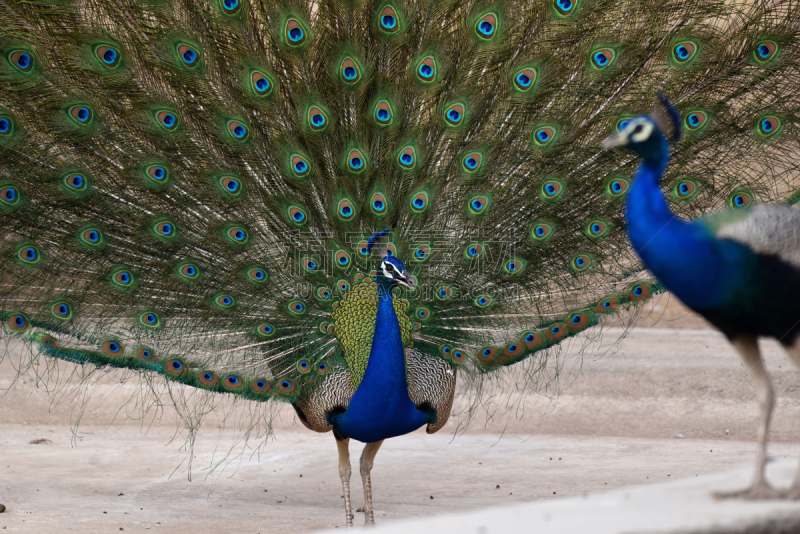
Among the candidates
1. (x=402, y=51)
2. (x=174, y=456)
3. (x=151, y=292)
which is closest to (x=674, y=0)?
(x=402, y=51)

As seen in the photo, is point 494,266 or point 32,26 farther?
point 494,266

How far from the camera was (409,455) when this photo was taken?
20.0 ft

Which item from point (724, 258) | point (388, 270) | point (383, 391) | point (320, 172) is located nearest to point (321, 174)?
point (320, 172)

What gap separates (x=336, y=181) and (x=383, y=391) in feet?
3.53

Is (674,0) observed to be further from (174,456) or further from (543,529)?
(174,456)

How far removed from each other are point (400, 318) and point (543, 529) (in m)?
2.47

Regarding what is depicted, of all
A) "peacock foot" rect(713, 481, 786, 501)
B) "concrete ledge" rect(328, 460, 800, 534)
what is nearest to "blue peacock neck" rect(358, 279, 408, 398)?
"concrete ledge" rect(328, 460, 800, 534)

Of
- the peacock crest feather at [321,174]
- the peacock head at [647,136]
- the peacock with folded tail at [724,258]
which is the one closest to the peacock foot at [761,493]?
the peacock with folded tail at [724,258]

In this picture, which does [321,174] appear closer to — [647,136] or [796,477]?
[647,136]

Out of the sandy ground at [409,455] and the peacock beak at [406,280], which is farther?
the sandy ground at [409,455]

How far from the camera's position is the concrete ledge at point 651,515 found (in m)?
1.54

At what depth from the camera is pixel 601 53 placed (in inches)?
148

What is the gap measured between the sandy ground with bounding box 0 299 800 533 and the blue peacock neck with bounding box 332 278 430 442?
2.54 ft

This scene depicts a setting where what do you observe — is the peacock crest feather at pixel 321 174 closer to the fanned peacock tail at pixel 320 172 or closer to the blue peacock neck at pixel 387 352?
the fanned peacock tail at pixel 320 172
